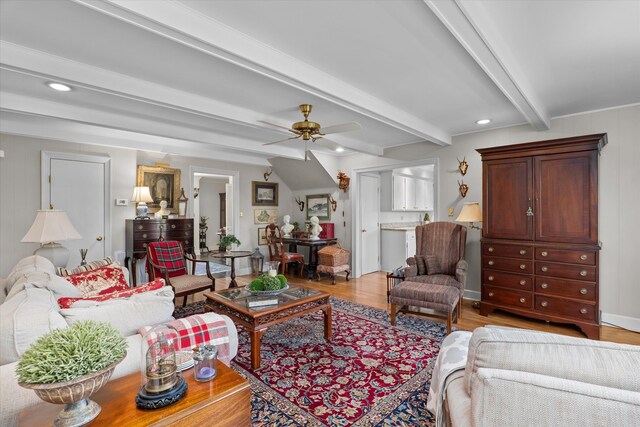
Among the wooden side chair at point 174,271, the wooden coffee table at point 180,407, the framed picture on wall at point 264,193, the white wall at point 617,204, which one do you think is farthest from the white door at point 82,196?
the white wall at point 617,204

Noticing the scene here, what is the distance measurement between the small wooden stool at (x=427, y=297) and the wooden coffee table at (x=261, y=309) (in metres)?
0.85

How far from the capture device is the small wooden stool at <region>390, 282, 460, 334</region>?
314cm

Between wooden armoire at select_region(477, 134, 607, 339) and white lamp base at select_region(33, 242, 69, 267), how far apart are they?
4785 mm

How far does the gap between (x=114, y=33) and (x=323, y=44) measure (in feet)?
4.40

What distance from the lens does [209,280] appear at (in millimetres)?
3998

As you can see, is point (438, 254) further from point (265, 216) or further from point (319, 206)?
point (265, 216)

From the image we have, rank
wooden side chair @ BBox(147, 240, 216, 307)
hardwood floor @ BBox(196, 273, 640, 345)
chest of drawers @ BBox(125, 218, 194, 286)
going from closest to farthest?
hardwood floor @ BBox(196, 273, 640, 345) → wooden side chair @ BBox(147, 240, 216, 307) → chest of drawers @ BBox(125, 218, 194, 286)

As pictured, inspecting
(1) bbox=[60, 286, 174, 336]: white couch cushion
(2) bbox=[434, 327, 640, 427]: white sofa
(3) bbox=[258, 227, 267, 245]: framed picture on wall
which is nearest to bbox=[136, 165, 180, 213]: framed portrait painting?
(3) bbox=[258, 227, 267, 245]: framed picture on wall

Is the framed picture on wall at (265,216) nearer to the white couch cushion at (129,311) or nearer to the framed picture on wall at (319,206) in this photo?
the framed picture on wall at (319,206)

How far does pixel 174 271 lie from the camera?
4.27 metres

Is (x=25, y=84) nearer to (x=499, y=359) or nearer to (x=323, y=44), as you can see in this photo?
(x=323, y=44)

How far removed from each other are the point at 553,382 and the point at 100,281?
3.27 m

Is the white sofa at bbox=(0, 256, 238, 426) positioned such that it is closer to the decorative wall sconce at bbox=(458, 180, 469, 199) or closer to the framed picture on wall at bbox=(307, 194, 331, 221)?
the decorative wall sconce at bbox=(458, 180, 469, 199)

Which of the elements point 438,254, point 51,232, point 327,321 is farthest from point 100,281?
point 438,254
